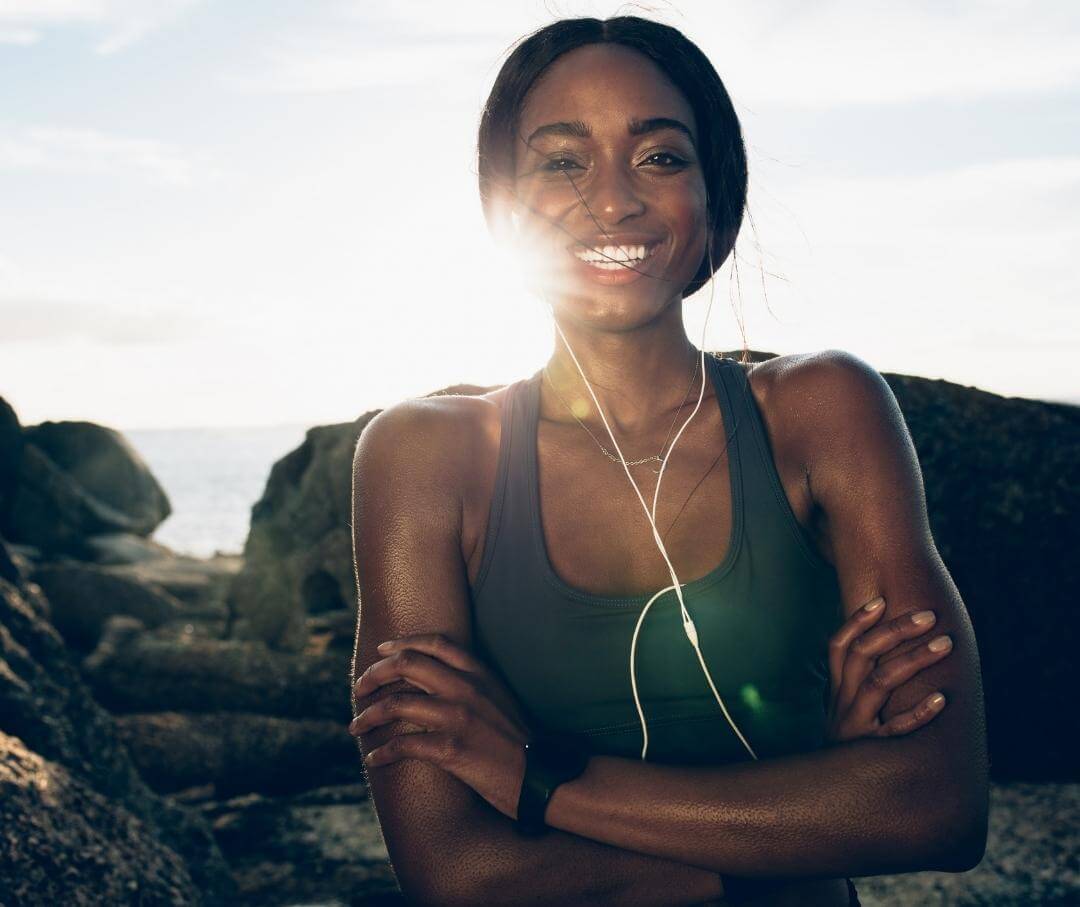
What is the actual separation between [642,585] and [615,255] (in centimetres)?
84

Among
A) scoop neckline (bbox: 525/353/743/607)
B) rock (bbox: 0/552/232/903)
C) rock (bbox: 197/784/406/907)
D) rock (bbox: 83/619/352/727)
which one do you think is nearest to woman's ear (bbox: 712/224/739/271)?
scoop neckline (bbox: 525/353/743/607)

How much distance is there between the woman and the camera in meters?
2.26

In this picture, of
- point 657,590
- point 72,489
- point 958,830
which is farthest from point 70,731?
point 72,489

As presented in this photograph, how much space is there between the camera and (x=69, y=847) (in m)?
2.82

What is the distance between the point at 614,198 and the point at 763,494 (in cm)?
84

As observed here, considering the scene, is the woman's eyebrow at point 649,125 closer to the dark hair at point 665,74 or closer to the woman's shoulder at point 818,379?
the dark hair at point 665,74

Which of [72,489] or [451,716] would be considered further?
[72,489]

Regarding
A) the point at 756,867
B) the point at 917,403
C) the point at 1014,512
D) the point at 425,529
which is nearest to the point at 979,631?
the point at 1014,512

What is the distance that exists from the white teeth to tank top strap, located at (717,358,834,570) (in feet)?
1.60

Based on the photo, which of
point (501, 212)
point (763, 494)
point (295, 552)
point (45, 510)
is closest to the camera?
point (763, 494)

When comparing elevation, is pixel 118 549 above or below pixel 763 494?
below

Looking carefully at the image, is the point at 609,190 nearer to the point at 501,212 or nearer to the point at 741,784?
the point at 501,212

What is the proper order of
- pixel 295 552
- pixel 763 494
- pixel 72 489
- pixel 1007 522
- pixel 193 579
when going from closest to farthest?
pixel 763 494, pixel 1007 522, pixel 295 552, pixel 193 579, pixel 72 489

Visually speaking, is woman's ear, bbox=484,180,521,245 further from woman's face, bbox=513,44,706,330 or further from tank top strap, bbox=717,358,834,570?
tank top strap, bbox=717,358,834,570
